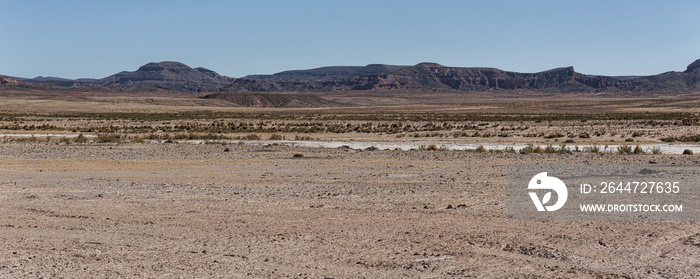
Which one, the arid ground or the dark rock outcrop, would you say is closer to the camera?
the arid ground

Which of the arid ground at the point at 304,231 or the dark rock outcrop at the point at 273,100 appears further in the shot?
the dark rock outcrop at the point at 273,100

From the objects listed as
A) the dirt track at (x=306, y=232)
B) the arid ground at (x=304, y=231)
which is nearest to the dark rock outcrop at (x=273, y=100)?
the arid ground at (x=304, y=231)

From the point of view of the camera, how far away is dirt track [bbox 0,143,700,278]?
816cm

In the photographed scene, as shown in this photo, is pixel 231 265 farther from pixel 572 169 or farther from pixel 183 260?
pixel 572 169

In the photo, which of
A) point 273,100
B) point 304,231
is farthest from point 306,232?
point 273,100

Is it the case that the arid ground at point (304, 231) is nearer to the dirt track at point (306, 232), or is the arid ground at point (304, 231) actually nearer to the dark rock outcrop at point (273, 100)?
the dirt track at point (306, 232)

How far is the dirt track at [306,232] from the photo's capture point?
8.16 m

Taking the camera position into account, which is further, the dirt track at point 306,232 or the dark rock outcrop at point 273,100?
the dark rock outcrop at point 273,100

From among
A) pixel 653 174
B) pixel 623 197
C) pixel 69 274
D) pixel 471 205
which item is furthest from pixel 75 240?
pixel 653 174

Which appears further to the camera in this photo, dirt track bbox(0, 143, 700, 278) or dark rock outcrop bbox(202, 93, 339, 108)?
dark rock outcrop bbox(202, 93, 339, 108)

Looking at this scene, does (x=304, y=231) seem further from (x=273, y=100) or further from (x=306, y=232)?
(x=273, y=100)

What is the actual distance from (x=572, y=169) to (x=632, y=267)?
40.2 feet

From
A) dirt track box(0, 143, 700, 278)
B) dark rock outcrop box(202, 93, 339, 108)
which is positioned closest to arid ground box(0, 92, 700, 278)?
dirt track box(0, 143, 700, 278)

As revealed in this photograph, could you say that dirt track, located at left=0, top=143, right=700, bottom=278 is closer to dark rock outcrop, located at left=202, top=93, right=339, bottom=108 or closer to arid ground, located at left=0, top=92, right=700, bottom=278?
arid ground, located at left=0, top=92, right=700, bottom=278
